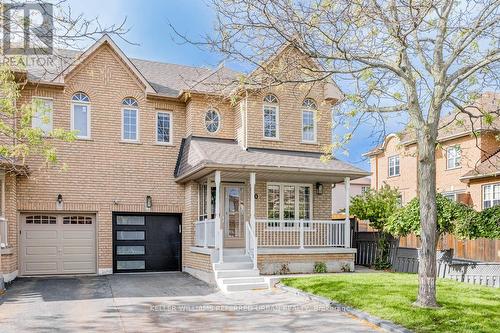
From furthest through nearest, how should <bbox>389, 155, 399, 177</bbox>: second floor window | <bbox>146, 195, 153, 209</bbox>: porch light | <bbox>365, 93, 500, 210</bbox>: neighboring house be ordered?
<bbox>389, 155, 399, 177</bbox>: second floor window < <bbox>365, 93, 500, 210</bbox>: neighboring house < <bbox>146, 195, 153, 209</bbox>: porch light

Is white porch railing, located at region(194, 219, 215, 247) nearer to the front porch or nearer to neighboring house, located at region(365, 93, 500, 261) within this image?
the front porch

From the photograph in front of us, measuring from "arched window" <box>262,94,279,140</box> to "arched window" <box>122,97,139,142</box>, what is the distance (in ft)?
15.3

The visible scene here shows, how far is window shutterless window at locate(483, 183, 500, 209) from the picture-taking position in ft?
75.8

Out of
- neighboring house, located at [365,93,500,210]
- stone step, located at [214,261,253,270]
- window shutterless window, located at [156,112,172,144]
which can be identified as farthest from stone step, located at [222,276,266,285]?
neighboring house, located at [365,93,500,210]

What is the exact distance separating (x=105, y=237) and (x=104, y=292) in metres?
4.23

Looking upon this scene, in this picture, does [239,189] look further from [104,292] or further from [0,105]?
[0,105]

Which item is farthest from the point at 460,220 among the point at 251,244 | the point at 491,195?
the point at 491,195

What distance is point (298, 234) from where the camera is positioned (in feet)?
55.2

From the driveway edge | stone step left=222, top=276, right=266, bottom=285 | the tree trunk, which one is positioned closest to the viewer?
the driveway edge

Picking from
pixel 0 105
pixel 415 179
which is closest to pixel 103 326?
pixel 0 105

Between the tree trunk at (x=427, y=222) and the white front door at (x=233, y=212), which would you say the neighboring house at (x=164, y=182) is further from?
the tree trunk at (x=427, y=222)

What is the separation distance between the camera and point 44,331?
825 centimetres

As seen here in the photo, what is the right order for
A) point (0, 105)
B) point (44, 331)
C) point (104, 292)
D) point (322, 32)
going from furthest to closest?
point (104, 292) → point (0, 105) → point (322, 32) → point (44, 331)

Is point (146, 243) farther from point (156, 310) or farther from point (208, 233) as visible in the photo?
point (156, 310)
